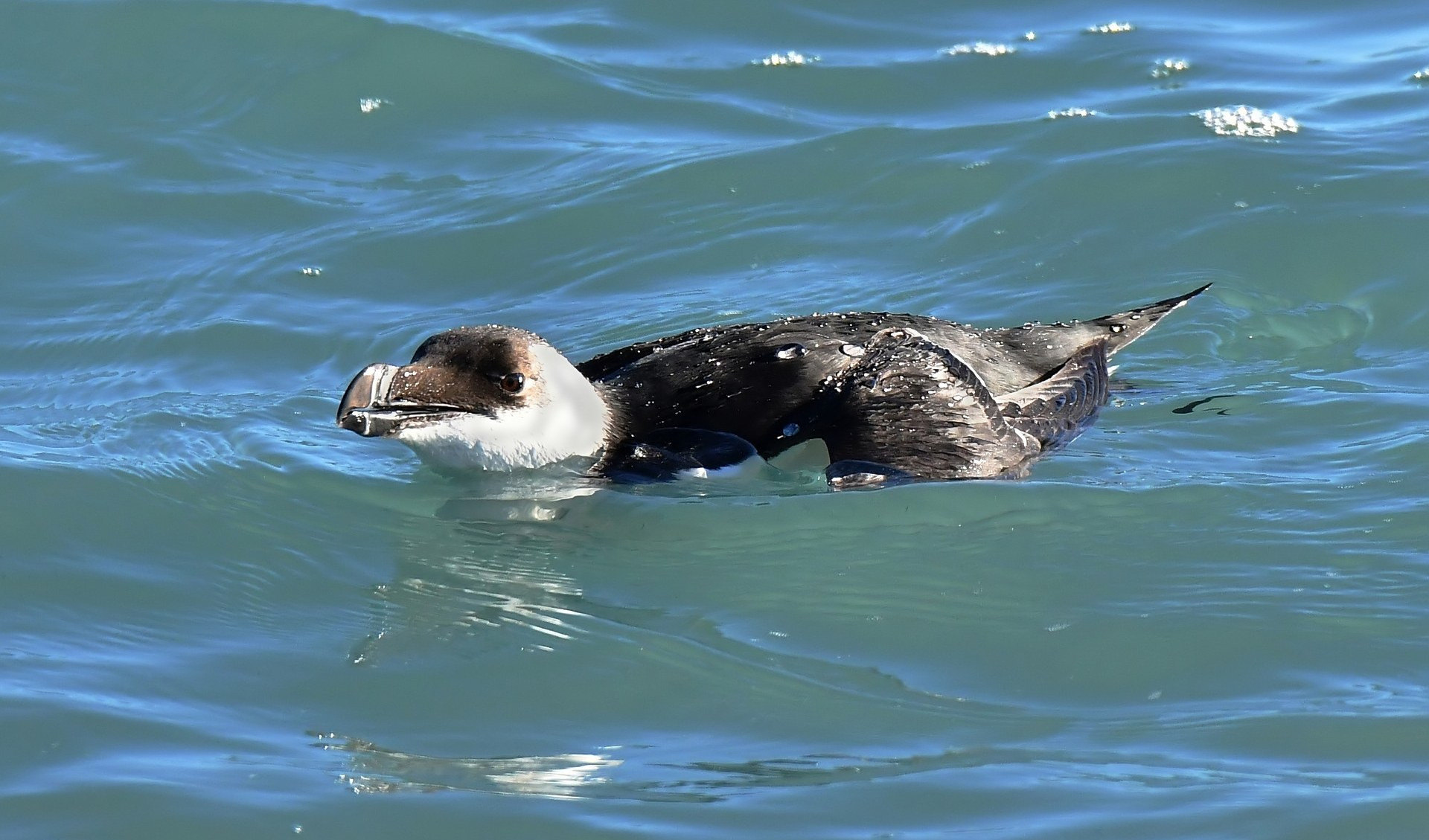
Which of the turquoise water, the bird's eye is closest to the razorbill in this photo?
the bird's eye

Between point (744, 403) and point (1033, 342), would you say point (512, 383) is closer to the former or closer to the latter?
point (744, 403)

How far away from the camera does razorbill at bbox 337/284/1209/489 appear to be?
7.14 meters

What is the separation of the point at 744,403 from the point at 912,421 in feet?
2.46

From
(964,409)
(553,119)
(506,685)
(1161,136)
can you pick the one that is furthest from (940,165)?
(506,685)

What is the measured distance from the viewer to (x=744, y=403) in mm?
7406

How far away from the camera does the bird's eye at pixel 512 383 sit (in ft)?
24.1

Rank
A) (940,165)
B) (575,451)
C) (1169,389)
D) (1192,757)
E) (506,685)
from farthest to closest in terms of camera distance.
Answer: (940,165) → (1169,389) → (575,451) → (506,685) → (1192,757)

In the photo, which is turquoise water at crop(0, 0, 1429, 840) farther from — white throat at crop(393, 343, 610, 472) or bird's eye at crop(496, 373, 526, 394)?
bird's eye at crop(496, 373, 526, 394)

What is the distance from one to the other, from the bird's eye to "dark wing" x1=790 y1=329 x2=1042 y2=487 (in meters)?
1.18

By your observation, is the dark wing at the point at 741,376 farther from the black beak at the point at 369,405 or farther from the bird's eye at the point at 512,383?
the black beak at the point at 369,405

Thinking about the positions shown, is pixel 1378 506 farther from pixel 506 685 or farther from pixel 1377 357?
pixel 506 685

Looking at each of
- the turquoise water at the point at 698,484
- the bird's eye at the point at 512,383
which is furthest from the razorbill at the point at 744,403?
the turquoise water at the point at 698,484

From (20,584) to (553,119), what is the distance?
21.8 ft

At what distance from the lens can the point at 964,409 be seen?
23.8ft
